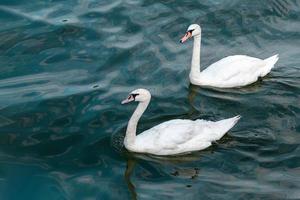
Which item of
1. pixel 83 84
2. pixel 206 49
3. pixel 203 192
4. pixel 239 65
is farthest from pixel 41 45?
pixel 203 192

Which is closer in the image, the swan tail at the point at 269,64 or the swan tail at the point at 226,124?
the swan tail at the point at 226,124

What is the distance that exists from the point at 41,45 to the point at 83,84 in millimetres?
2381

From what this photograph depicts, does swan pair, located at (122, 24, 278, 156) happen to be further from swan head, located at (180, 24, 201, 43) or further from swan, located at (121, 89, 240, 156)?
swan head, located at (180, 24, 201, 43)

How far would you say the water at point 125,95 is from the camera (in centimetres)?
1113

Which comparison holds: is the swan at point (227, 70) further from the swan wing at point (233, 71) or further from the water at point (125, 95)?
the water at point (125, 95)

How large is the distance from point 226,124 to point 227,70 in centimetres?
235

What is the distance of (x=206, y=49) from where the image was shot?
52.0ft

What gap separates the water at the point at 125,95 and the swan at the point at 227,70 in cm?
21

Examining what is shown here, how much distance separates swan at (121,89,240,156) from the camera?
11523 mm

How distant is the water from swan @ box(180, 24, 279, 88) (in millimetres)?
213

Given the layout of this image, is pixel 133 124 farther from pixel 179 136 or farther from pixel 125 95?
pixel 125 95

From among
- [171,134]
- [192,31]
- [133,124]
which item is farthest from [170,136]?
[192,31]

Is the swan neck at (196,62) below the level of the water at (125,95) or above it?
above

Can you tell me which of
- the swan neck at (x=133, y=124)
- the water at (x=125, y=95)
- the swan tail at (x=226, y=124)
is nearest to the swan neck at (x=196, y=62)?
the water at (x=125, y=95)
